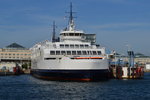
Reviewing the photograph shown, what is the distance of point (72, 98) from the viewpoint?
3944 centimetres

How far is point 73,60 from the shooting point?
57844 millimetres

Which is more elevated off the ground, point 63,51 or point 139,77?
point 63,51

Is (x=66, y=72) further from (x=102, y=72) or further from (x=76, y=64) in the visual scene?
(x=102, y=72)

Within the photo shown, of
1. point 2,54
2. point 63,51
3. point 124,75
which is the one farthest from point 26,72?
point 2,54

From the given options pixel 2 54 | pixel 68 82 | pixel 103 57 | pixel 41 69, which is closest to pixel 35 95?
pixel 68 82

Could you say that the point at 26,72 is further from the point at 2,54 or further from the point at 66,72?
the point at 2,54

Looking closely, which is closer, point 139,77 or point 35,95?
point 35,95

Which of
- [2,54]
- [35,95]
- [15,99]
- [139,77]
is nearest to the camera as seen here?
[15,99]

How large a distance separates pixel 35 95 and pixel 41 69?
25.2m

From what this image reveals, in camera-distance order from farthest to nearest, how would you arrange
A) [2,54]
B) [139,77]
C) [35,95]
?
[2,54], [139,77], [35,95]

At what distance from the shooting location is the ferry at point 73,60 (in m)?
57.4

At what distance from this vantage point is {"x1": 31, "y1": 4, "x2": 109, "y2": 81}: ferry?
188ft

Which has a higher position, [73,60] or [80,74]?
[73,60]

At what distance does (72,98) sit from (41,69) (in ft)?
94.7
